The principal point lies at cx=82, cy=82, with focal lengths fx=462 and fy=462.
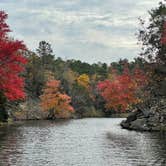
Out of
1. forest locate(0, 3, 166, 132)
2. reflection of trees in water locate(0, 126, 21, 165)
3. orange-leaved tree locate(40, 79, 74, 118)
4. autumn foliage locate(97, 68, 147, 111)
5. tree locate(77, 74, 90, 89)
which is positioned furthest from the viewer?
tree locate(77, 74, 90, 89)

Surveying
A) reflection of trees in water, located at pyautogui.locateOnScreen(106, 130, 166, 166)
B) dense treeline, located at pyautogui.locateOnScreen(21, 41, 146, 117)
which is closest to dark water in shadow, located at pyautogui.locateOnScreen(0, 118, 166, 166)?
reflection of trees in water, located at pyautogui.locateOnScreen(106, 130, 166, 166)

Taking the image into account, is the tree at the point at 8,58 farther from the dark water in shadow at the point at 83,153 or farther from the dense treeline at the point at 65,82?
the dense treeline at the point at 65,82

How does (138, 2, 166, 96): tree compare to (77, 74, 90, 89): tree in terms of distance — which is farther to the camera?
(77, 74, 90, 89): tree

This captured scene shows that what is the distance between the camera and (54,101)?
115688mm

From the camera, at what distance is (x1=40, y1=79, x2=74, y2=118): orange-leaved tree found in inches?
4533

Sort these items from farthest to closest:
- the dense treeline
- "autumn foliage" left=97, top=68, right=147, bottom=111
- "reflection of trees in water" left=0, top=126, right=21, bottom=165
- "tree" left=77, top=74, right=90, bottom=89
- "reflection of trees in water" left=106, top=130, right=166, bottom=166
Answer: "tree" left=77, top=74, right=90, bottom=89, the dense treeline, "autumn foliage" left=97, top=68, right=147, bottom=111, "reflection of trees in water" left=106, top=130, right=166, bottom=166, "reflection of trees in water" left=0, top=126, right=21, bottom=165

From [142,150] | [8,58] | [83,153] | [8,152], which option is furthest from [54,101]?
[8,152]

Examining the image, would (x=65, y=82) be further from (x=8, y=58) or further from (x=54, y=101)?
(x=8, y=58)

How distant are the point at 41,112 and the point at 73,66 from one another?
250ft

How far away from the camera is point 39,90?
128 m

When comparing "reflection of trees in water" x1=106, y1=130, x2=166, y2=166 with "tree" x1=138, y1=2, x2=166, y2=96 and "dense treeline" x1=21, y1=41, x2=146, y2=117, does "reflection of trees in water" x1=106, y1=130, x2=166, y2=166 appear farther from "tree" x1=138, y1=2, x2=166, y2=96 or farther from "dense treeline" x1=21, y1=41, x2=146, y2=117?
"dense treeline" x1=21, y1=41, x2=146, y2=117

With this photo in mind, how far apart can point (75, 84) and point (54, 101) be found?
98.0 ft

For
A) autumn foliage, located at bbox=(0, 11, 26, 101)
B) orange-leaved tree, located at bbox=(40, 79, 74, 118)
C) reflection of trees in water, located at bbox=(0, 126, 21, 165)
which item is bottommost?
reflection of trees in water, located at bbox=(0, 126, 21, 165)

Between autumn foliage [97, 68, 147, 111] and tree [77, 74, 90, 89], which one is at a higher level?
tree [77, 74, 90, 89]
